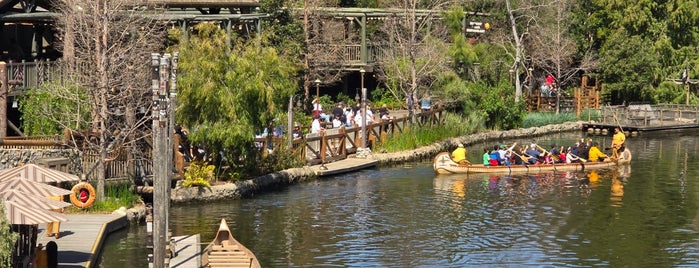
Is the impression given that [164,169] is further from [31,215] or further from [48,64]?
[48,64]

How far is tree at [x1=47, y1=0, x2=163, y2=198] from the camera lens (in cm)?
3831

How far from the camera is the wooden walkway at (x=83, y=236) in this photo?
3027 centimetres

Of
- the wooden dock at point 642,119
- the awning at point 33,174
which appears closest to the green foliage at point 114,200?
the awning at point 33,174

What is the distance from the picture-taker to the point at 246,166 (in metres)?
44.3

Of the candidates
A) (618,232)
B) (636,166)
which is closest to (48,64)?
(618,232)

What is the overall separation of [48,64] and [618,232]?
21831mm

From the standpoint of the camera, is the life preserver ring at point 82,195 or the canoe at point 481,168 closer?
the life preserver ring at point 82,195

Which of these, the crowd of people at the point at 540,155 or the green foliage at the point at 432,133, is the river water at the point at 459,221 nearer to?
the crowd of people at the point at 540,155

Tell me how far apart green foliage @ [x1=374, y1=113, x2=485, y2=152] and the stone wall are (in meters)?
18.1

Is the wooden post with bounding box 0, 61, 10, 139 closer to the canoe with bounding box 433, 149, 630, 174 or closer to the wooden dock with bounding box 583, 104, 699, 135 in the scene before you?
the canoe with bounding box 433, 149, 630, 174

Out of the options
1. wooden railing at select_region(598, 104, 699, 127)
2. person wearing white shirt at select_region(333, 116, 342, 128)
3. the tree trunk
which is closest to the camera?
person wearing white shirt at select_region(333, 116, 342, 128)

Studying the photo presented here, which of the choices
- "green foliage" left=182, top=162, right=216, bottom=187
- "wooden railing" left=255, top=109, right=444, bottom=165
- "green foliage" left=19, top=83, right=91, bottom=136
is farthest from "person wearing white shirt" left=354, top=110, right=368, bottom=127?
"green foliage" left=19, top=83, right=91, bottom=136

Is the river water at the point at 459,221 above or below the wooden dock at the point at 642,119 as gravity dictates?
below

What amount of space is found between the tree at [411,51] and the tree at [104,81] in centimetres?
A: 1945
